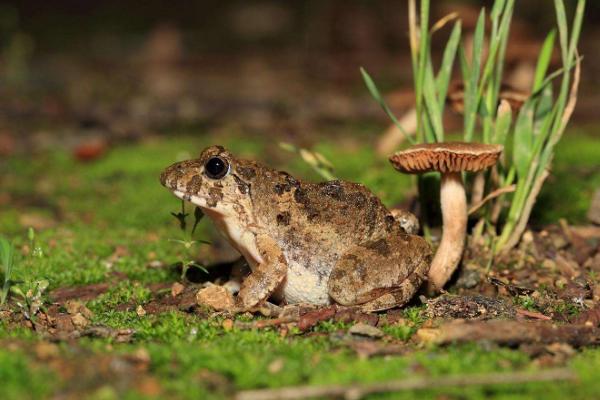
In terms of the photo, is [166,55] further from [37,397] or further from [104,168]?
[37,397]

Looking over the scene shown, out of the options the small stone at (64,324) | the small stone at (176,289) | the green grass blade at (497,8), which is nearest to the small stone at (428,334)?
the small stone at (176,289)

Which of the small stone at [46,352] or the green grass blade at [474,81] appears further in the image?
the green grass blade at [474,81]

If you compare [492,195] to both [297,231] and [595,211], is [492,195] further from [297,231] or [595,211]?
[595,211]

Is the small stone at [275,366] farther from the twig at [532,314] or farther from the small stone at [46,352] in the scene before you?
the twig at [532,314]


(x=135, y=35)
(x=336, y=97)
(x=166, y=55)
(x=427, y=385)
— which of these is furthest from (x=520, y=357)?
(x=135, y=35)

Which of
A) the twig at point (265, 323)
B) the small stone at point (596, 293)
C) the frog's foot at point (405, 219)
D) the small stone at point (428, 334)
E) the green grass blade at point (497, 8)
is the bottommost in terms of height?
the twig at point (265, 323)

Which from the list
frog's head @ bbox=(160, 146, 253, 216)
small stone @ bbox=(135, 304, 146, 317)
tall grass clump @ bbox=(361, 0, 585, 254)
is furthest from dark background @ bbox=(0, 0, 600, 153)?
small stone @ bbox=(135, 304, 146, 317)
